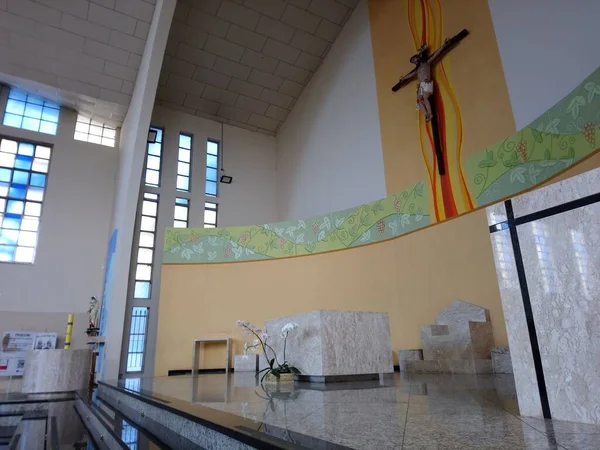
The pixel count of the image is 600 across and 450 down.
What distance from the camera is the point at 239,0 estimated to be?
8602 mm

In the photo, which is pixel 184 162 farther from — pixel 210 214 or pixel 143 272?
pixel 143 272

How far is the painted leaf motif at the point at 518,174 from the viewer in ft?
15.7

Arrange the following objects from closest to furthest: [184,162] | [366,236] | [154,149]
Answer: [366,236]
[154,149]
[184,162]

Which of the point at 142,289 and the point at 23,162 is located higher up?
the point at 23,162

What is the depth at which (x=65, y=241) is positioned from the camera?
934 cm

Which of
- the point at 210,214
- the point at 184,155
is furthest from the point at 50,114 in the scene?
the point at 210,214

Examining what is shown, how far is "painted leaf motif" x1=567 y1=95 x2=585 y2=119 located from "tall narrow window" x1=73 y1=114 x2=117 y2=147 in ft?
32.7

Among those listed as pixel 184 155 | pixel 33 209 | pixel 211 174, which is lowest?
pixel 33 209

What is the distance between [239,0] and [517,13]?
18.4 ft

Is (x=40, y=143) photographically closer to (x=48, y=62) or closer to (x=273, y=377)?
(x=48, y=62)

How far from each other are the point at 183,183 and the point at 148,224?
1.38 meters

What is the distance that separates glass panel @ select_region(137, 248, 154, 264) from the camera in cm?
917

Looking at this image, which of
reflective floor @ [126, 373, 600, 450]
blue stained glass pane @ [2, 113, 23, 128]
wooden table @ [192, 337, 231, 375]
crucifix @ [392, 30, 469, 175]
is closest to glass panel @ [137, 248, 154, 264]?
wooden table @ [192, 337, 231, 375]

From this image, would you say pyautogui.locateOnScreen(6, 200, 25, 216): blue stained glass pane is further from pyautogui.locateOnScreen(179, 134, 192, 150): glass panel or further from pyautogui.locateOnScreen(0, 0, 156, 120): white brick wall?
pyautogui.locateOnScreen(179, 134, 192, 150): glass panel
